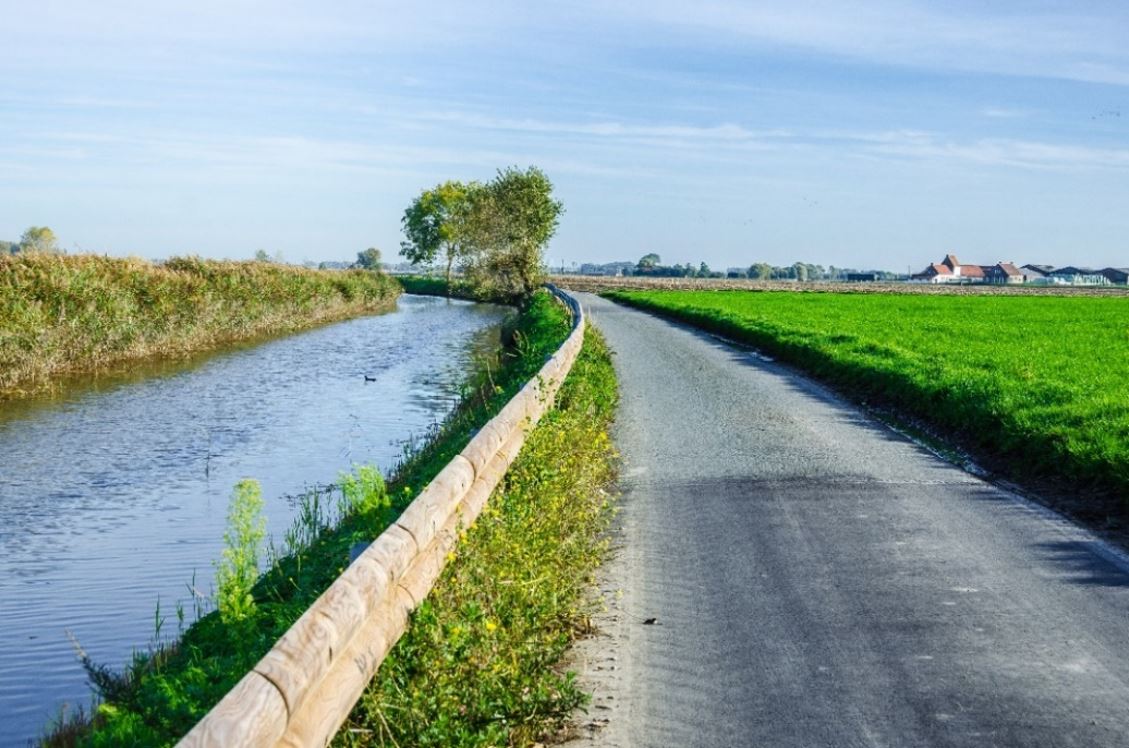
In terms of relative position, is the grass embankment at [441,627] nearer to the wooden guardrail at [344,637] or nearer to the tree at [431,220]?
the wooden guardrail at [344,637]

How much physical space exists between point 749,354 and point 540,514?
2045 cm

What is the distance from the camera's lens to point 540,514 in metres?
8.11

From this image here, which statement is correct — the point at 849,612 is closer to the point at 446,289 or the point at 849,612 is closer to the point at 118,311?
the point at 118,311

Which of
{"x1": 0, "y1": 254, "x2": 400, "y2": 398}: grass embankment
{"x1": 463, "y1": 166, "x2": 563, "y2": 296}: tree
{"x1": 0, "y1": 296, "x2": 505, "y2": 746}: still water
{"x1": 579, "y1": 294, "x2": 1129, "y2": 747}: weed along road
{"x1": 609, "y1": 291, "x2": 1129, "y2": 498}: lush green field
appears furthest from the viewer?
{"x1": 463, "y1": 166, "x2": 563, "y2": 296}: tree

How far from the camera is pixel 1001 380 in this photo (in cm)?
1764

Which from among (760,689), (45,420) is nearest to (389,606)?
(760,689)

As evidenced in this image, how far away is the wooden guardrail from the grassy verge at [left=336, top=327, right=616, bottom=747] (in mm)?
188

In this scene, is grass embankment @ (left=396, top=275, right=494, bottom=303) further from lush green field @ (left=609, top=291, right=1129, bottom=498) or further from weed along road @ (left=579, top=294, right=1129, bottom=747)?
weed along road @ (left=579, top=294, right=1129, bottom=747)

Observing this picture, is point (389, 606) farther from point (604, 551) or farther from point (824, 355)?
point (824, 355)

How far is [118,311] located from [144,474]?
16465 millimetres

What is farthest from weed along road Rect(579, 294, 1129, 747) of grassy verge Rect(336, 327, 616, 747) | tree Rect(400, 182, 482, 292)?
tree Rect(400, 182, 482, 292)

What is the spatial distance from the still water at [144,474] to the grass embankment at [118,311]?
52.1 inches

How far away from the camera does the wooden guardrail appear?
3178mm

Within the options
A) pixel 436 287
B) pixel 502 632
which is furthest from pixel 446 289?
pixel 502 632
